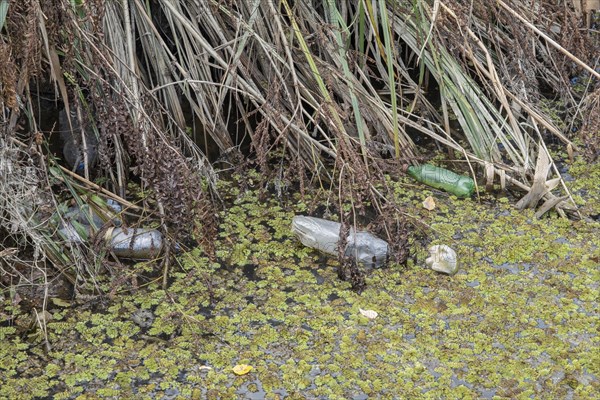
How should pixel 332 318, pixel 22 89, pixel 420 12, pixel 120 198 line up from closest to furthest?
pixel 332 318 → pixel 22 89 → pixel 120 198 → pixel 420 12

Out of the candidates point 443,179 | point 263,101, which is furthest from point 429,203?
point 263,101

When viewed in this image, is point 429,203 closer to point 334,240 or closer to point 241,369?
point 334,240

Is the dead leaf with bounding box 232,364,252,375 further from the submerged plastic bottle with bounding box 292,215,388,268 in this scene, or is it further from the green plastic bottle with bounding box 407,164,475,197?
the green plastic bottle with bounding box 407,164,475,197

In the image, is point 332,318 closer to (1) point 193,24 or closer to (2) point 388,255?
(2) point 388,255

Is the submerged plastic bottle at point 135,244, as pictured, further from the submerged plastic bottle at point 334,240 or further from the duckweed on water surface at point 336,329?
the submerged plastic bottle at point 334,240

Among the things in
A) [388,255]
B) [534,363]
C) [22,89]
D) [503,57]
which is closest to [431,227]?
[388,255]

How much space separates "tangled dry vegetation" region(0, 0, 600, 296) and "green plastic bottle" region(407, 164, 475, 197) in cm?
9

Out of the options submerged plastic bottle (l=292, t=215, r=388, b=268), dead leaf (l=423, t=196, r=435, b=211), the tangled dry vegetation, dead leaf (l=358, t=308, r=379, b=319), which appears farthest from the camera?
dead leaf (l=423, t=196, r=435, b=211)

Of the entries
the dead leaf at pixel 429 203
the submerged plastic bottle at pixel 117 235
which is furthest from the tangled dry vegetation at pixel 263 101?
the dead leaf at pixel 429 203

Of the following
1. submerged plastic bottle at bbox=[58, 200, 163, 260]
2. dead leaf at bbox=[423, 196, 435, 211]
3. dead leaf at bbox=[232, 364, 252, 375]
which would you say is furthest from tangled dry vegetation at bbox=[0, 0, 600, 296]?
dead leaf at bbox=[232, 364, 252, 375]

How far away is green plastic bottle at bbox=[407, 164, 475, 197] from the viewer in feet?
10.6

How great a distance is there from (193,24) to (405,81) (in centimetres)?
94

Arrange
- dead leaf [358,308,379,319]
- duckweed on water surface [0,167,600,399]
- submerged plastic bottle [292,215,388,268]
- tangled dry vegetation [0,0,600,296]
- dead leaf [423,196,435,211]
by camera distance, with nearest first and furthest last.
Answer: duckweed on water surface [0,167,600,399] → dead leaf [358,308,379,319] → tangled dry vegetation [0,0,600,296] → submerged plastic bottle [292,215,388,268] → dead leaf [423,196,435,211]

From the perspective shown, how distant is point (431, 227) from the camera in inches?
116
